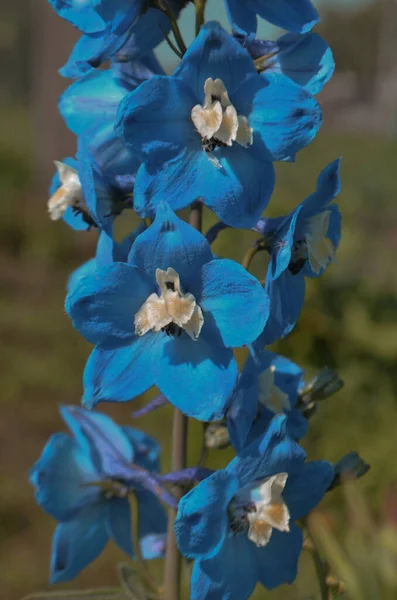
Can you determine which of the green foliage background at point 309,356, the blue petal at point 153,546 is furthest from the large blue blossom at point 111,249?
the green foliage background at point 309,356

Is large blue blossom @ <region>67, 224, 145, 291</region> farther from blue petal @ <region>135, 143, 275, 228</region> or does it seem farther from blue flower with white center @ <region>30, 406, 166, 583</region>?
blue flower with white center @ <region>30, 406, 166, 583</region>

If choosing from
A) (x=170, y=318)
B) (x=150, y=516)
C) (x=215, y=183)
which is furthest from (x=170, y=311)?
(x=150, y=516)

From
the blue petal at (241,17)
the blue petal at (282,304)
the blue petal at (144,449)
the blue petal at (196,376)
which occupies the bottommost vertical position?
the blue petal at (144,449)

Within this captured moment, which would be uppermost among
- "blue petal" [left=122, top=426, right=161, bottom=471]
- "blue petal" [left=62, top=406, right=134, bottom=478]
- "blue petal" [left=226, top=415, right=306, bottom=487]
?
"blue petal" [left=226, top=415, right=306, bottom=487]

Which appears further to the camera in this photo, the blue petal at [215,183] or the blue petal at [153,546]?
the blue petal at [153,546]

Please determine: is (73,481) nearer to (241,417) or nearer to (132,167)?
(241,417)

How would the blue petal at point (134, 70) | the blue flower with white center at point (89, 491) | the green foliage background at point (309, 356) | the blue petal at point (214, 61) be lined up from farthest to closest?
the green foliage background at point (309, 356) < the blue flower with white center at point (89, 491) < the blue petal at point (134, 70) < the blue petal at point (214, 61)

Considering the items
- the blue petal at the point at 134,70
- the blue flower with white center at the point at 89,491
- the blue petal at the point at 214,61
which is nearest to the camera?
the blue petal at the point at 214,61

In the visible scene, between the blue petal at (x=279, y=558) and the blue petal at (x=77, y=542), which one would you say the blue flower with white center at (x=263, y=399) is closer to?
the blue petal at (x=279, y=558)

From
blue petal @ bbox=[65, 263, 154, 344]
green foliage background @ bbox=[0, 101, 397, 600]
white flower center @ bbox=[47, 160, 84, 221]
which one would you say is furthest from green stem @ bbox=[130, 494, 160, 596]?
green foliage background @ bbox=[0, 101, 397, 600]
